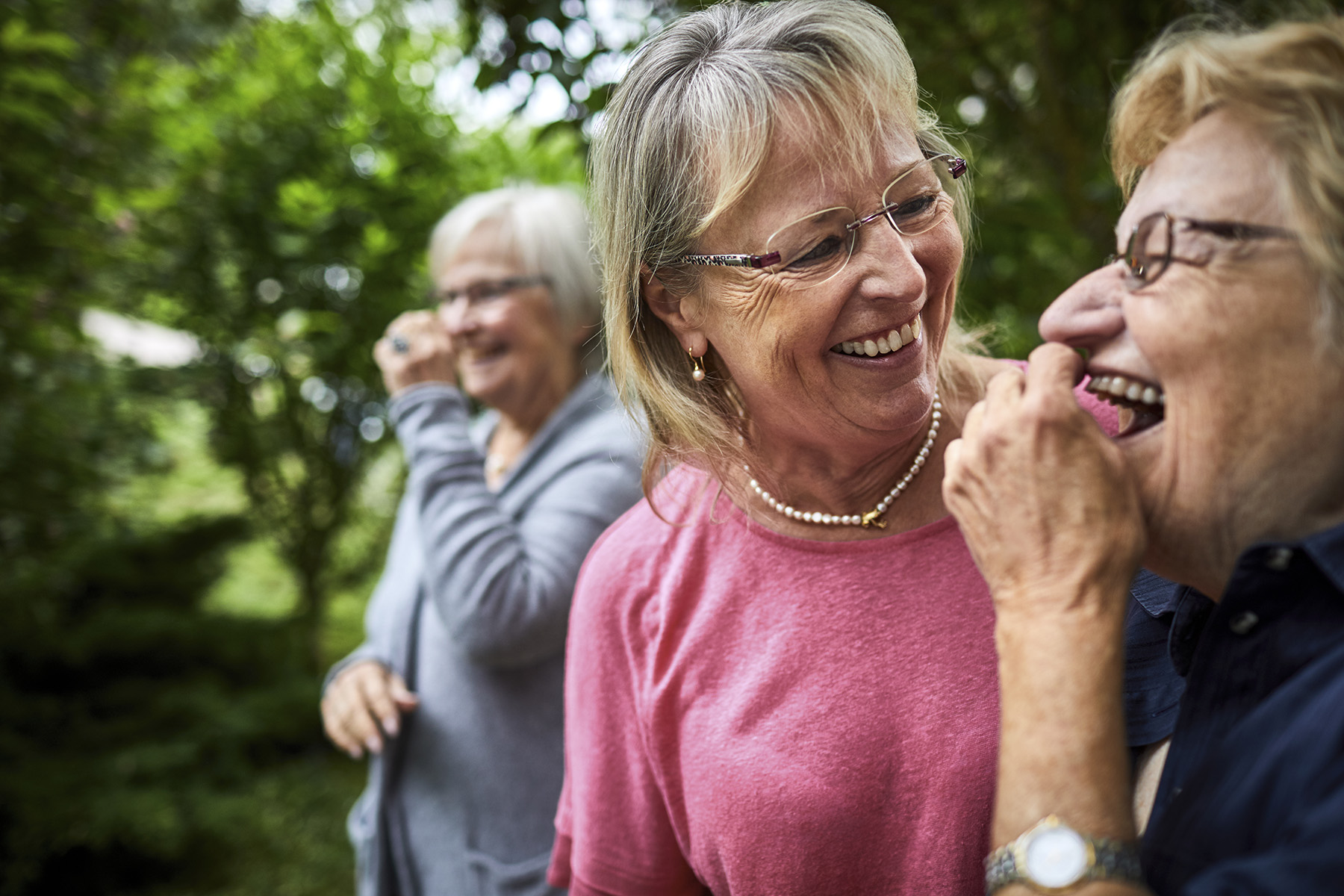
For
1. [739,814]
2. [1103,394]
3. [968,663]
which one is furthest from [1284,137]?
[739,814]

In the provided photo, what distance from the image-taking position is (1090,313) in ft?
3.80

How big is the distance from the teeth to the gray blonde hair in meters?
1.90

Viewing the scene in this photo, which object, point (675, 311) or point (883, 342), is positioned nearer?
point (883, 342)

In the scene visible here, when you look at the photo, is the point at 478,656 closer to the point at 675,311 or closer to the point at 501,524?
the point at 501,524

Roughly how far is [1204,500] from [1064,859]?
41 cm

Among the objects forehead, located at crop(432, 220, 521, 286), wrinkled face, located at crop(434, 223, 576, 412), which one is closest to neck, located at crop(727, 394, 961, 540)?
wrinkled face, located at crop(434, 223, 576, 412)

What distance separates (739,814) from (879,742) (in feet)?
0.82

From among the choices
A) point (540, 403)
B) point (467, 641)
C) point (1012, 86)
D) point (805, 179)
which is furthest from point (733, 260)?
point (1012, 86)

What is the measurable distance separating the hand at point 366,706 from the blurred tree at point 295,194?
7.62 feet

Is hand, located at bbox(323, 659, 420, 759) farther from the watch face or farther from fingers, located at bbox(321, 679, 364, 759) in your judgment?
the watch face

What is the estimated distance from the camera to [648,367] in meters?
1.72

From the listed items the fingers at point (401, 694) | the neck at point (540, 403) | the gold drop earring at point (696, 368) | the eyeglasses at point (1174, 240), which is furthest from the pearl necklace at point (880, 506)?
the neck at point (540, 403)

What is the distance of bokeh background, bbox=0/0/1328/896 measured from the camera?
300cm

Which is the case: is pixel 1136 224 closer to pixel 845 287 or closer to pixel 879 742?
pixel 845 287
